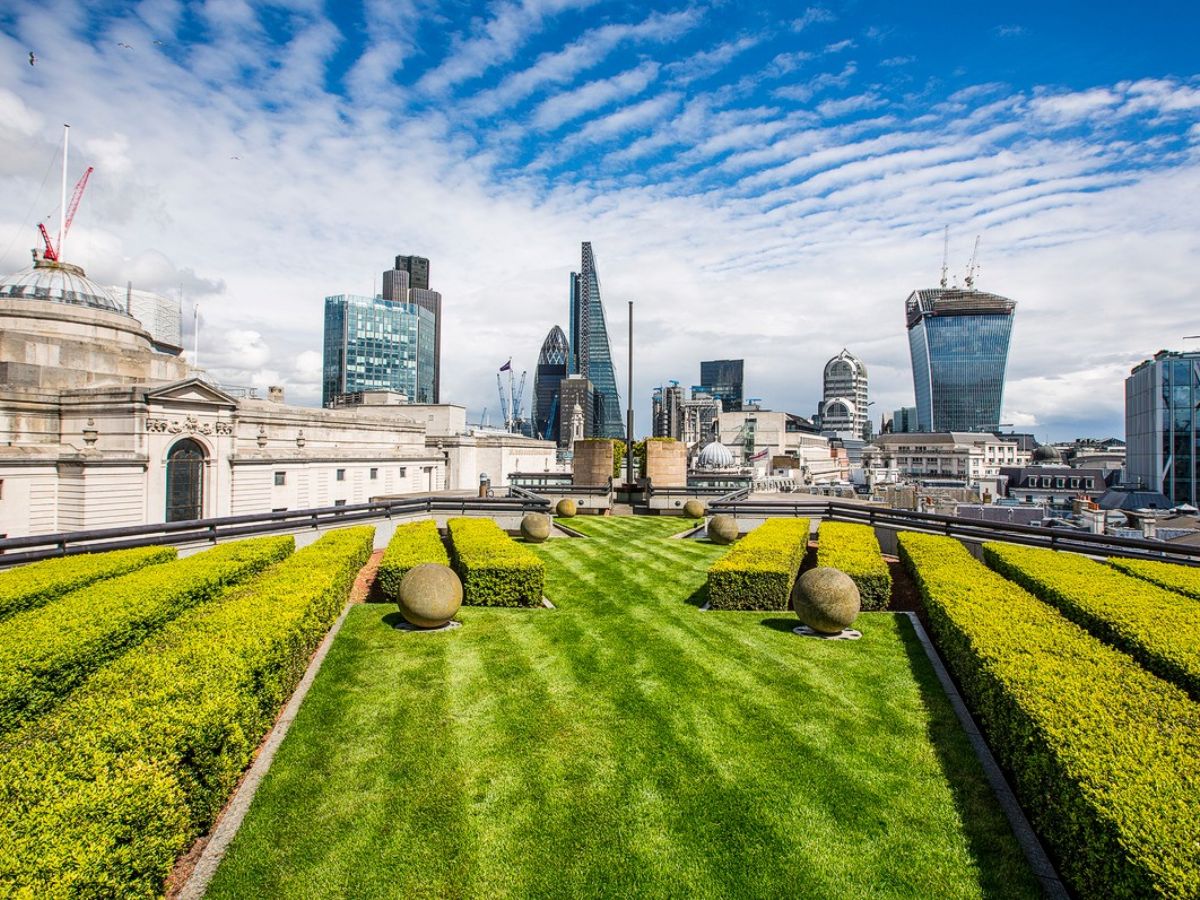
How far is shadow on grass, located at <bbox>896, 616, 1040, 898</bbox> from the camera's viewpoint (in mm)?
6083

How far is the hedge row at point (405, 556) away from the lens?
1525 cm

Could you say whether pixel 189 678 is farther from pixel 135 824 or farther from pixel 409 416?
pixel 409 416

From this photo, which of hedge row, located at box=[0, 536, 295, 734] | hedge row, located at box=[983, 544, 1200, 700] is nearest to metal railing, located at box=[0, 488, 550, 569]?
hedge row, located at box=[0, 536, 295, 734]

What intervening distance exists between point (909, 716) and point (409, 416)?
6322 cm

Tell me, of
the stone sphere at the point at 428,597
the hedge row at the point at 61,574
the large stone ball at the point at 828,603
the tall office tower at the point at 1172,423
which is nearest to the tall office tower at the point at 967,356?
the tall office tower at the point at 1172,423

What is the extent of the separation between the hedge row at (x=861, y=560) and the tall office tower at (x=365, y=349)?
184 metres

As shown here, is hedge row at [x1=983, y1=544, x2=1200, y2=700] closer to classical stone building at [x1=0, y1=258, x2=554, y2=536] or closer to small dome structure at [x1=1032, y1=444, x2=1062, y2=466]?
classical stone building at [x1=0, y1=258, x2=554, y2=536]

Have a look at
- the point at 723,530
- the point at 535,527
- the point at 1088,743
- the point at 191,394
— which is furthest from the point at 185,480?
the point at 1088,743

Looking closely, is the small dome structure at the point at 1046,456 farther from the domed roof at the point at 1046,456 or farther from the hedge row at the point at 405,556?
the hedge row at the point at 405,556

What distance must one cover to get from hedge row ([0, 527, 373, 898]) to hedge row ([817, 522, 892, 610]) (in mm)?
12220

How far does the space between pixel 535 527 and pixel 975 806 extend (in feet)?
58.7

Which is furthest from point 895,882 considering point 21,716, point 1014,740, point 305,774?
point 21,716

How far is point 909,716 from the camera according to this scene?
30.4 ft

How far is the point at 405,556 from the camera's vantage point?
15.9 m
